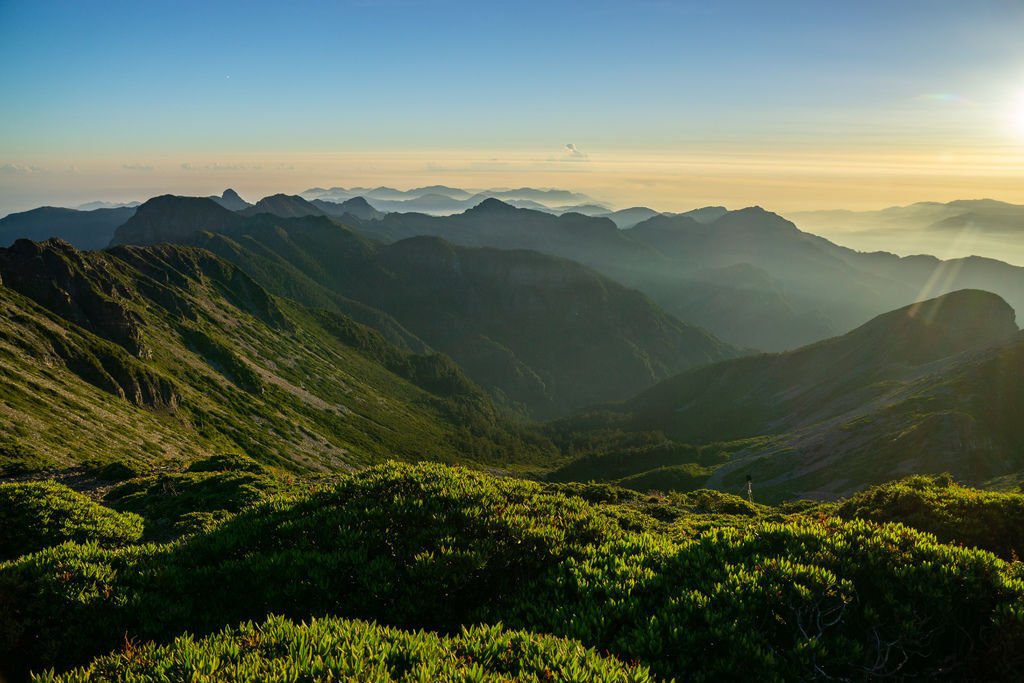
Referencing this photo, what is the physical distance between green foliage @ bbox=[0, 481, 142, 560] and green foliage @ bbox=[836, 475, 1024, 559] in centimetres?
3605

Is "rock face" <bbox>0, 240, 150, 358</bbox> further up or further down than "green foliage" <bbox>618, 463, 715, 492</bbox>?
further up

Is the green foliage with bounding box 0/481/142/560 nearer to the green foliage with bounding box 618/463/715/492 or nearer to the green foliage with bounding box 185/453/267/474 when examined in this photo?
the green foliage with bounding box 185/453/267/474

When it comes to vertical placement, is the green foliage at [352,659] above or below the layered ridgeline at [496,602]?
above

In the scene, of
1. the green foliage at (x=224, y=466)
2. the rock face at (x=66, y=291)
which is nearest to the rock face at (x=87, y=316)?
the rock face at (x=66, y=291)

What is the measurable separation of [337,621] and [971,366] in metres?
178

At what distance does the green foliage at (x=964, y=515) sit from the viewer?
20328mm

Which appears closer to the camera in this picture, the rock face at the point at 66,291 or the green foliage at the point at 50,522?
the green foliage at the point at 50,522

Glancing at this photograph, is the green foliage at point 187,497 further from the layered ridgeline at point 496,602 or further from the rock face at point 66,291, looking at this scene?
the rock face at point 66,291

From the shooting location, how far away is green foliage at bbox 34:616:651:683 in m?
9.15

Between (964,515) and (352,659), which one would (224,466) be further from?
(964,515)

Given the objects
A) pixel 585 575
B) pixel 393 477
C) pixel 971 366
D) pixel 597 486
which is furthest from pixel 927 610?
pixel 971 366

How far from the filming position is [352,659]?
9.61 meters

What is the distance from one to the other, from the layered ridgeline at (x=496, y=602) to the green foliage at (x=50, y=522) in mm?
7809

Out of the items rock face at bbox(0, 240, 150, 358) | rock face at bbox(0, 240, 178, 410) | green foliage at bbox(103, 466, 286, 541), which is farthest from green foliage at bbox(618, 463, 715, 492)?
rock face at bbox(0, 240, 150, 358)
